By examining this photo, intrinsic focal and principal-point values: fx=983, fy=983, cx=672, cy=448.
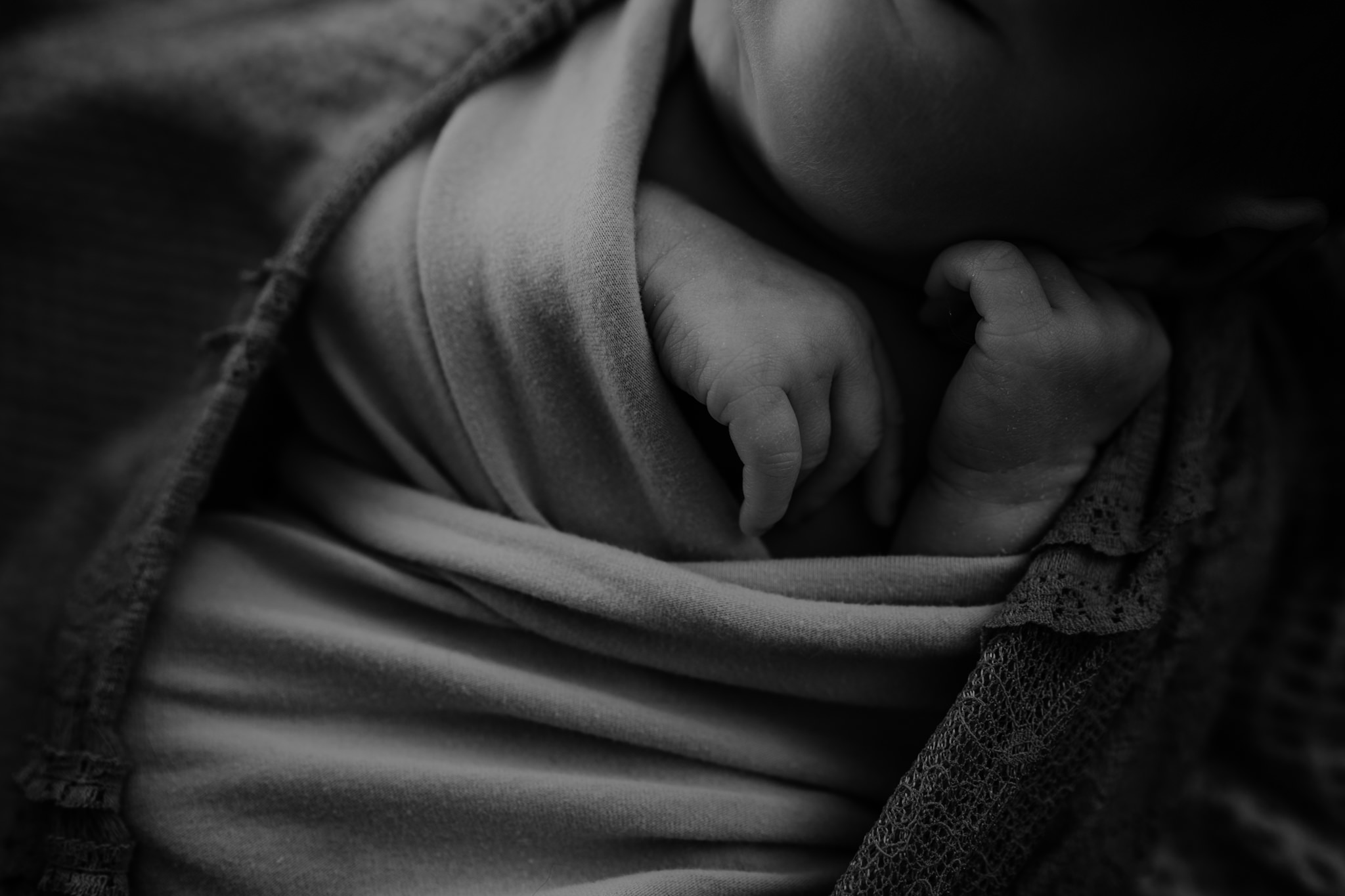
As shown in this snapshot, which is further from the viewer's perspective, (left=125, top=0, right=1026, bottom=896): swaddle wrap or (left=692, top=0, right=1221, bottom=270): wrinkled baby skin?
(left=125, top=0, right=1026, bottom=896): swaddle wrap

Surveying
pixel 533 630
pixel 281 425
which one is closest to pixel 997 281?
pixel 533 630

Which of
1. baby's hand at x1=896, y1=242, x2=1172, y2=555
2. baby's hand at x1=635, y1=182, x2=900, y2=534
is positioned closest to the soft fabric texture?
baby's hand at x1=896, y1=242, x2=1172, y2=555

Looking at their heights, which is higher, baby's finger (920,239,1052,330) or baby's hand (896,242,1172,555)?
baby's finger (920,239,1052,330)

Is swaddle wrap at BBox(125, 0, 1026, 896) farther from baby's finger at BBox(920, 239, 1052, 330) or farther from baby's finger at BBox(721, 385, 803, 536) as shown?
baby's finger at BBox(920, 239, 1052, 330)

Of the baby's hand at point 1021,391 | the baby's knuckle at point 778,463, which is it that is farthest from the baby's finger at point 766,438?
the baby's hand at point 1021,391

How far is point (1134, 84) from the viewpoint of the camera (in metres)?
0.52

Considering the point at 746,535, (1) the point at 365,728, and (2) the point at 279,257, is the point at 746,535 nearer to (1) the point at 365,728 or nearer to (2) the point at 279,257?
(1) the point at 365,728

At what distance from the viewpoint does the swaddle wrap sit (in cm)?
64

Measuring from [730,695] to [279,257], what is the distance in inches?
18.2

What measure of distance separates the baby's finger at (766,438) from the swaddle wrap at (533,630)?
0.06m

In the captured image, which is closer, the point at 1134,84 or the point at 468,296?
the point at 1134,84

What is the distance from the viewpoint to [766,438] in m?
0.58

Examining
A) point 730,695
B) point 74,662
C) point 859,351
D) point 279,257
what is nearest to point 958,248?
point 859,351

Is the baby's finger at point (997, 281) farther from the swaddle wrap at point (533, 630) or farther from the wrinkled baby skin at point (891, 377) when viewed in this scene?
the swaddle wrap at point (533, 630)
